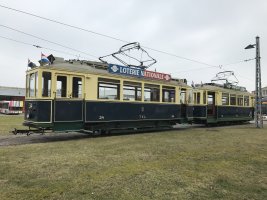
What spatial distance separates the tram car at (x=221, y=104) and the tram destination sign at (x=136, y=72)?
16.3ft

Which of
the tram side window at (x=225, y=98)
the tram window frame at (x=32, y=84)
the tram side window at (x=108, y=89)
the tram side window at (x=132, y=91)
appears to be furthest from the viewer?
the tram side window at (x=225, y=98)

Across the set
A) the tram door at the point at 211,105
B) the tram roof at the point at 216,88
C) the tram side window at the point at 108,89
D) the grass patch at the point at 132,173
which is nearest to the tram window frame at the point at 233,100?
the tram roof at the point at 216,88

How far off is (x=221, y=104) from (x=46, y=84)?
50.8 ft

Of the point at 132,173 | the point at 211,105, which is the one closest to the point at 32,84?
the point at 132,173

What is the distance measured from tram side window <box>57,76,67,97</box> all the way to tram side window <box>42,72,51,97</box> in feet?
1.28

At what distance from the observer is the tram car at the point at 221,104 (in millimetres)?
22234

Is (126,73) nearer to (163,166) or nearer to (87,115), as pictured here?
(87,115)

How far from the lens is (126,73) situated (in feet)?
51.1

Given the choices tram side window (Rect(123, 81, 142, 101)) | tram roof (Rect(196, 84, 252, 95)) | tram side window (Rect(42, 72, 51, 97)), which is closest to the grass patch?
tram side window (Rect(42, 72, 51, 97))

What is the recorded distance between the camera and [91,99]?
45.1ft

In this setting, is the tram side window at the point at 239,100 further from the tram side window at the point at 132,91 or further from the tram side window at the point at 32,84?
the tram side window at the point at 32,84

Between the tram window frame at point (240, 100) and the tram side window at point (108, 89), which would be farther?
the tram window frame at point (240, 100)

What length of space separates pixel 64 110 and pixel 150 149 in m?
4.57

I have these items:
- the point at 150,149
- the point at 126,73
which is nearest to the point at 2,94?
the point at 126,73
